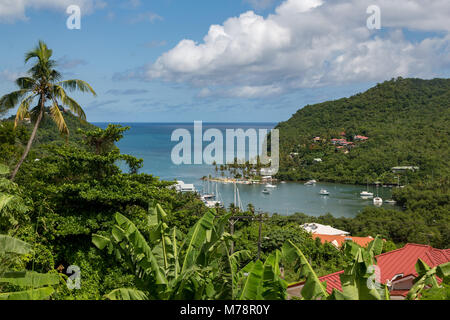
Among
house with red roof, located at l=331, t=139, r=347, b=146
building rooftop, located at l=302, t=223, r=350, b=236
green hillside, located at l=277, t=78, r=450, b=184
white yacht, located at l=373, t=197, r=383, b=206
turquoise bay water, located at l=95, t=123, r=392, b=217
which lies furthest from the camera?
house with red roof, located at l=331, t=139, r=347, b=146

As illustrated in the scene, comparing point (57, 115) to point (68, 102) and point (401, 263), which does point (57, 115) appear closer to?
point (68, 102)

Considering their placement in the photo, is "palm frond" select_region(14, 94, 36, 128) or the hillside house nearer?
"palm frond" select_region(14, 94, 36, 128)

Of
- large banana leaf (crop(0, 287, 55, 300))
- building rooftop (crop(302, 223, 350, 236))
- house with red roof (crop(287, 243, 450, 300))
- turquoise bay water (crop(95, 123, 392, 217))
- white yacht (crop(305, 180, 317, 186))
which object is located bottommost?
turquoise bay water (crop(95, 123, 392, 217))

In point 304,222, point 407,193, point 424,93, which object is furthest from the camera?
point 424,93

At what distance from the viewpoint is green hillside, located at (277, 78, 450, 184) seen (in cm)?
5888

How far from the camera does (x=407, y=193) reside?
146 feet

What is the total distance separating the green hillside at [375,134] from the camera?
58875 millimetres

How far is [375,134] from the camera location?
7250 centimetres

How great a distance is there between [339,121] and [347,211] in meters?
48.0

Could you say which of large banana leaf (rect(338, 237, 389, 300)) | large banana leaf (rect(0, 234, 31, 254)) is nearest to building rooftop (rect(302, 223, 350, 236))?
large banana leaf (rect(338, 237, 389, 300))
